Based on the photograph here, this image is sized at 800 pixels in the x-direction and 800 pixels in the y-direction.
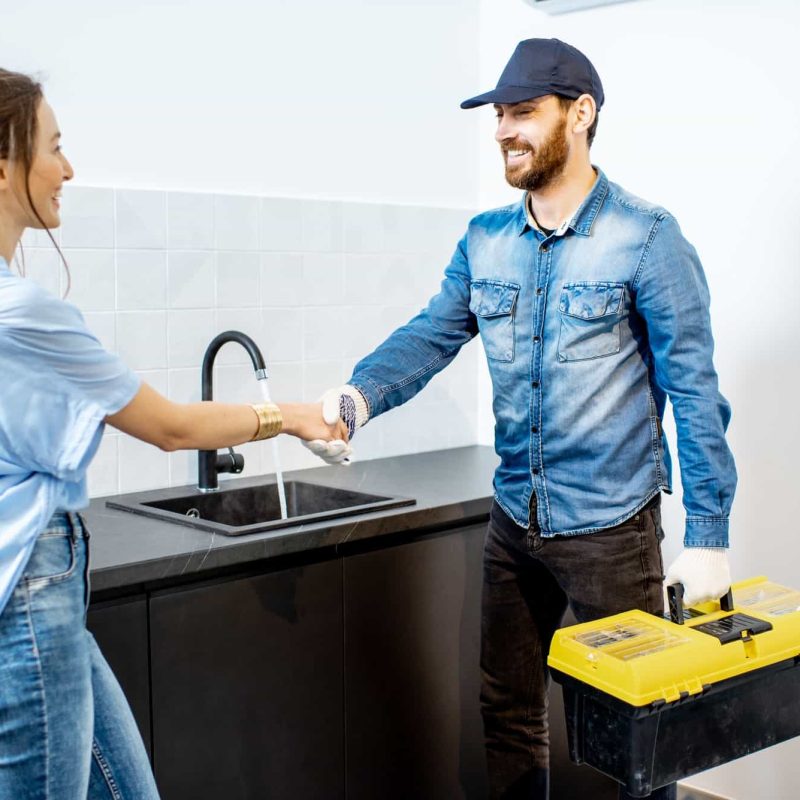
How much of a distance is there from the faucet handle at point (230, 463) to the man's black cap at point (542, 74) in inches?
39.3

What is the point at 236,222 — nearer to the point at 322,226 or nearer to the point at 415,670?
the point at 322,226

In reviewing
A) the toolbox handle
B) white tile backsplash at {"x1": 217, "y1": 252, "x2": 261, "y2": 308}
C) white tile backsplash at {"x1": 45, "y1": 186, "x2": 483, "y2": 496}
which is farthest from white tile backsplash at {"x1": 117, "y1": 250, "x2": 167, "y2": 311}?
the toolbox handle

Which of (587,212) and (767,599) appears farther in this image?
(587,212)

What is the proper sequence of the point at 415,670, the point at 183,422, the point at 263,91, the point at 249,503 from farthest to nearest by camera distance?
the point at 263,91, the point at 249,503, the point at 415,670, the point at 183,422

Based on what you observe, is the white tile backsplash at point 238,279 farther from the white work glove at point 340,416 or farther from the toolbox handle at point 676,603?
the toolbox handle at point 676,603

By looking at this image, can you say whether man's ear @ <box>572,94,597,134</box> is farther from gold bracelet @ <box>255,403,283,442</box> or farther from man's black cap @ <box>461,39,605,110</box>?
gold bracelet @ <box>255,403,283,442</box>

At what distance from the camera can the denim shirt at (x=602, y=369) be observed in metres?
1.94

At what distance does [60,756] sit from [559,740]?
5.31ft

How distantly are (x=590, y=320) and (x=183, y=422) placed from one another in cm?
81

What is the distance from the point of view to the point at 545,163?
206 cm

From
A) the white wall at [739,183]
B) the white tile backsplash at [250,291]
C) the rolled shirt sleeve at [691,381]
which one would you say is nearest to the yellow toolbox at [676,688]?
the rolled shirt sleeve at [691,381]

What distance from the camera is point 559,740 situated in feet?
8.97

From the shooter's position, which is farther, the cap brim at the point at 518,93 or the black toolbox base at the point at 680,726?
the cap brim at the point at 518,93

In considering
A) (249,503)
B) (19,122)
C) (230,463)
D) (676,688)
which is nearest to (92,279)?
(230,463)
